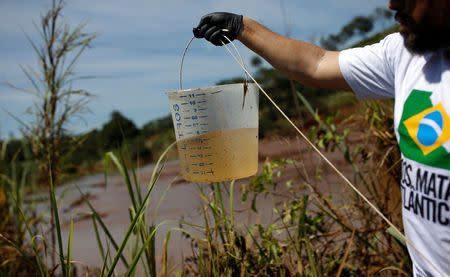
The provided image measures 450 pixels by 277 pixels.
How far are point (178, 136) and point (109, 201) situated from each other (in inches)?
121

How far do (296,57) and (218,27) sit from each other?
0.35 m

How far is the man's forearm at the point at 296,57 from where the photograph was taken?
1.33 metres

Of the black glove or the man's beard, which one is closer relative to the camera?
the man's beard

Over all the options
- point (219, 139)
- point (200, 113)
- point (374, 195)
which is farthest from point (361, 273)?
point (200, 113)

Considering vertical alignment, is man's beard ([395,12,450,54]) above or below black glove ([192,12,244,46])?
below

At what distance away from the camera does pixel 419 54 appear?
36.5 inches

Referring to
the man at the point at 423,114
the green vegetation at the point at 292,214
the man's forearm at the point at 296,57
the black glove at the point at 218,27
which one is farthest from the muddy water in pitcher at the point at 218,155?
the man at the point at 423,114

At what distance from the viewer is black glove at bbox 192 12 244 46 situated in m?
1.40

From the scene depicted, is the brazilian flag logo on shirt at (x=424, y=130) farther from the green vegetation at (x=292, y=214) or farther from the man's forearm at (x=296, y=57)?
the green vegetation at (x=292, y=214)

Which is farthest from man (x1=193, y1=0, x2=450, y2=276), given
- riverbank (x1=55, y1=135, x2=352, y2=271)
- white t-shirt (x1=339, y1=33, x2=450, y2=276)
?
riverbank (x1=55, y1=135, x2=352, y2=271)

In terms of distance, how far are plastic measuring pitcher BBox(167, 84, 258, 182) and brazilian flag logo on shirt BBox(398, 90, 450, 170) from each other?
57 cm

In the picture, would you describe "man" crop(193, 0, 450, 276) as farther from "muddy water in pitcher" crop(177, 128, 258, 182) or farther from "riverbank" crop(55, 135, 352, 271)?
"riverbank" crop(55, 135, 352, 271)

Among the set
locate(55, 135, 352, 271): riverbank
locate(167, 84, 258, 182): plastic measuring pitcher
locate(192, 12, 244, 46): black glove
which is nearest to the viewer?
locate(167, 84, 258, 182): plastic measuring pitcher

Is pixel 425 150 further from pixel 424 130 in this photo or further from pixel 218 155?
pixel 218 155
